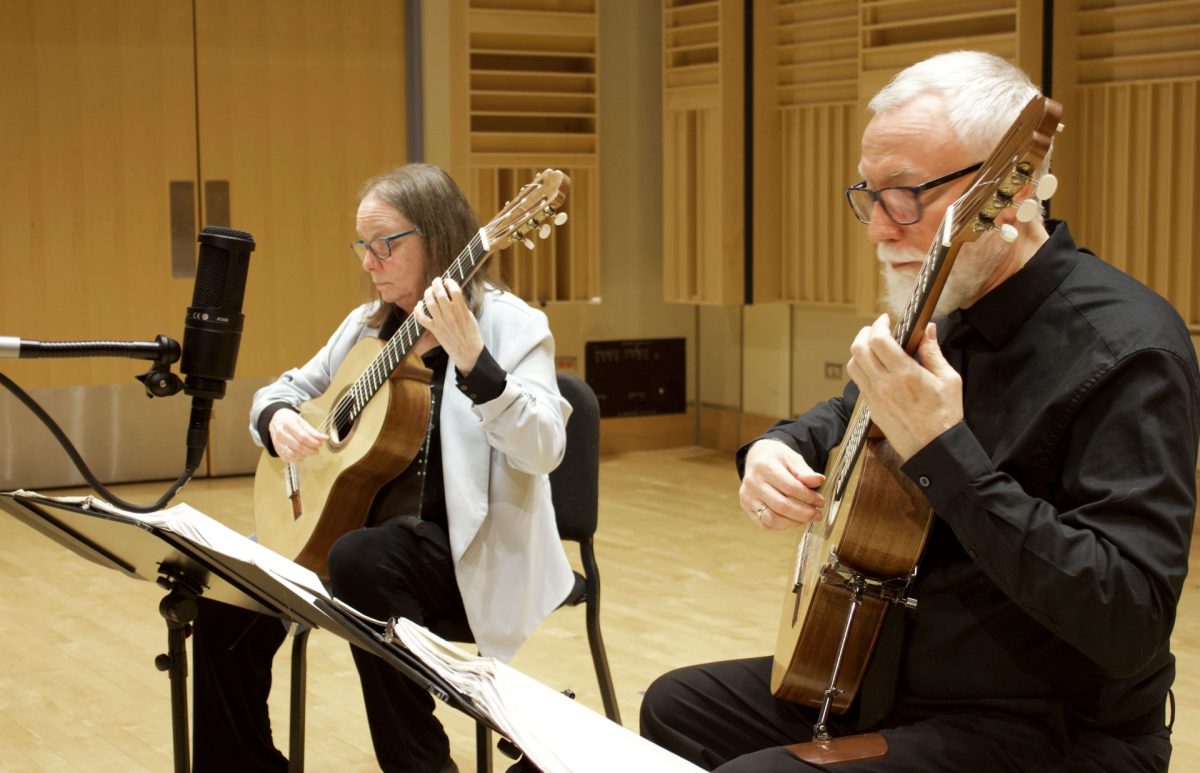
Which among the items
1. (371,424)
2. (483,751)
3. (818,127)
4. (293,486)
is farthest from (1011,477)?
(818,127)

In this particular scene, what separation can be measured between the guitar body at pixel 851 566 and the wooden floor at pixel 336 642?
149cm

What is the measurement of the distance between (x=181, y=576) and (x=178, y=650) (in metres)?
0.15

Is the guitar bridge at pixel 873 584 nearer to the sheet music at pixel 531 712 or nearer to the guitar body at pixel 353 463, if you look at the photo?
the sheet music at pixel 531 712

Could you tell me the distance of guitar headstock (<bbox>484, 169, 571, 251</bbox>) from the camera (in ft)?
8.66

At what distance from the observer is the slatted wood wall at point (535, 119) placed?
21.5 ft

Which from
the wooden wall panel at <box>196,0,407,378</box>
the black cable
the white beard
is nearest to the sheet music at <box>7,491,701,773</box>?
the black cable

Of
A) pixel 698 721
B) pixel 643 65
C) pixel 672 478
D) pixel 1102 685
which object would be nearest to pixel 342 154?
pixel 643 65

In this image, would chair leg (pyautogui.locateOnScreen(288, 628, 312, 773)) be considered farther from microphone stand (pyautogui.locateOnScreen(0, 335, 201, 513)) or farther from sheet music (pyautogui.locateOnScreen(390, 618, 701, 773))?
sheet music (pyautogui.locateOnScreen(390, 618, 701, 773))

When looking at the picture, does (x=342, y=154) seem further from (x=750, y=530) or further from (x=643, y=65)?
Answer: (x=750, y=530)

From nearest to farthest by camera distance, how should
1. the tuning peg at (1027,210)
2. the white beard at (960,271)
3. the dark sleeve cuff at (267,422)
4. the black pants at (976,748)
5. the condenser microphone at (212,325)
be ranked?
the tuning peg at (1027,210) < the black pants at (976,748) < the white beard at (960,271) < the condenser microphone at (212,325) < the dark sleeve cuff at (267,422)

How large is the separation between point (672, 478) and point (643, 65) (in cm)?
221

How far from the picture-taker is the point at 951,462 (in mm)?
1594

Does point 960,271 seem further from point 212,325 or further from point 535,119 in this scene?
point 535,119

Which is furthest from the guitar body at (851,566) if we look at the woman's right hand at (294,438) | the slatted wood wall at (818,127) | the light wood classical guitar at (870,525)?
the slatted wood wall at (818,127)
